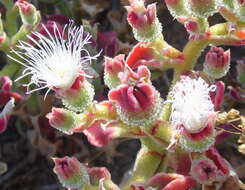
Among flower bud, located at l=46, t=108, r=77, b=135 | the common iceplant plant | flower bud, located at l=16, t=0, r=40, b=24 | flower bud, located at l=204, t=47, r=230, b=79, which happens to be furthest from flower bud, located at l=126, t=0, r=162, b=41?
flower bud, located at l=16, t=0, r=40, b=24

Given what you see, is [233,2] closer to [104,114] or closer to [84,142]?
[104,114]

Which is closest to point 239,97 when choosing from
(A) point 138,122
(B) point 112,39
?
(B) point 112,39

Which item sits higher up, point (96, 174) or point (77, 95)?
point (77, 95)

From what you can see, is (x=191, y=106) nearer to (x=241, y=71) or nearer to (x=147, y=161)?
(x=147, y=161)

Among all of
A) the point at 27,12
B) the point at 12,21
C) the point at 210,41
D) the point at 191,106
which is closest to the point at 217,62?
the point at 210,41

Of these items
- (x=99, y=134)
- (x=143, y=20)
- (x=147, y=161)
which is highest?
(x=143, y=20)

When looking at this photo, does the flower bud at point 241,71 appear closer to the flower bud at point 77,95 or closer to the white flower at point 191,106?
the white flower at point 191,106

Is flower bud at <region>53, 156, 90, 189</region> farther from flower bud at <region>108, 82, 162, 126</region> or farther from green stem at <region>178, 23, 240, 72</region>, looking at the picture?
green stem at <region>178, 23, 240, 72</region>
